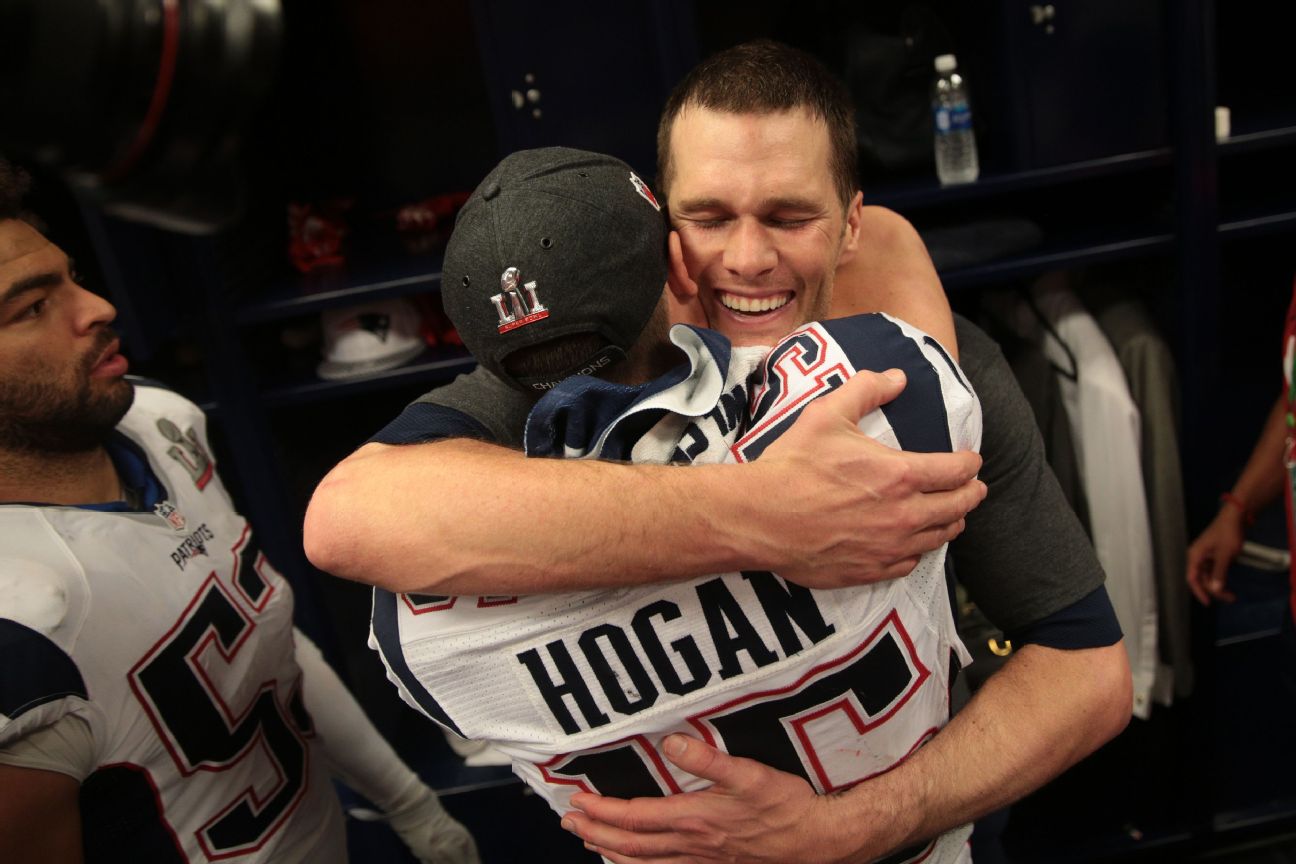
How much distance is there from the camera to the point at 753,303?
1.20 m

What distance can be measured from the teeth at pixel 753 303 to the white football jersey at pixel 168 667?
2.77ft

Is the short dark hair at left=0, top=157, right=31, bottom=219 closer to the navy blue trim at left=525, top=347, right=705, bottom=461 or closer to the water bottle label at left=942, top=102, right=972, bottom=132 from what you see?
the navy blue trim at left=525, top=347, right=705, bottom=461

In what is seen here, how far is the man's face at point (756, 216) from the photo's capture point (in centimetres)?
116

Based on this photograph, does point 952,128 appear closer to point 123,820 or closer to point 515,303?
point 515,303

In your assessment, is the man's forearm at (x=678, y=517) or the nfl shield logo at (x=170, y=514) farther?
the nfl shield logo at (x=170, y=514)

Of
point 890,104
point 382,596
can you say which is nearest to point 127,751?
point 382,596

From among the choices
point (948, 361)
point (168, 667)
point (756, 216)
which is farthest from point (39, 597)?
point (948, 361)

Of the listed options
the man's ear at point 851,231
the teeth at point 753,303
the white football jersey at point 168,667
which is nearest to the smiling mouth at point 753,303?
the teeth at point 753,303

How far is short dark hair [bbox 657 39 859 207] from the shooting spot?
3.87 feet

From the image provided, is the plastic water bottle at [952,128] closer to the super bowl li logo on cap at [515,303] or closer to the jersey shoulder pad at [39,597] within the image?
the super bowl li logo on cap at [515,303]

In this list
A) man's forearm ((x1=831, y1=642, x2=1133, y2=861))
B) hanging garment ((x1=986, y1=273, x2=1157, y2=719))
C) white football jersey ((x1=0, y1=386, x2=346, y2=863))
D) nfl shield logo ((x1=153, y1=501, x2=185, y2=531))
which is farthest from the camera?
hanging garment ((x1=986, y1=273, x2=1157, y2=719))

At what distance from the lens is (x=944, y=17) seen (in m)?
2.19

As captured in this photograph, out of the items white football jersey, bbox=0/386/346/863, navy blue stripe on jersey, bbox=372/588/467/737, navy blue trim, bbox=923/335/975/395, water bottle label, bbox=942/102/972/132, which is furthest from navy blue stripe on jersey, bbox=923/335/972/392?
water bottle label, bbox=942/102/972/132

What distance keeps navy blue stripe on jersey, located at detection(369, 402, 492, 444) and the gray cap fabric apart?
0.15 meters
